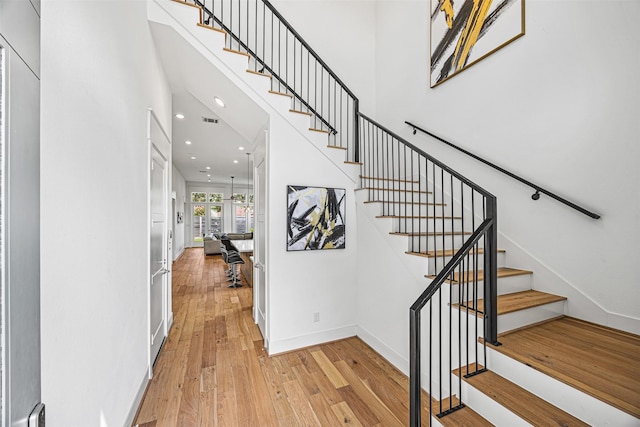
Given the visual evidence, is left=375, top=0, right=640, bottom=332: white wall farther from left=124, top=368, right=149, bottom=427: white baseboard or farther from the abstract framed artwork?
left=124, top=368, right=149, bottom=427: white baseboard

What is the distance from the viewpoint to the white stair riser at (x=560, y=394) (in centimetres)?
121

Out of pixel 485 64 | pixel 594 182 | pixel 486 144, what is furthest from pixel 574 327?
pixel 485 64

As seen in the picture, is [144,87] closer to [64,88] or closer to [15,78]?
[64,88]

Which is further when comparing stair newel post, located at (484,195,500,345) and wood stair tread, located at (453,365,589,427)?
stair newel post, located at (484,195,500,345)

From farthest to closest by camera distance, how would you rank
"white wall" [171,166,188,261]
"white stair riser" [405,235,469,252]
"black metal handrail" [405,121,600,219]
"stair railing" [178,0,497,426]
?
1. "white wall" [171,166,188,261]
2. "white stair riser" [405,235,469,252]
3. "black metal handrail" [405,121,600,219]
4. "stair railing" [178,0,497,426]

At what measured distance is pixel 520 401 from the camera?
144cm

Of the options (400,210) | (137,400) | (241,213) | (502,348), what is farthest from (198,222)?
(502,348)

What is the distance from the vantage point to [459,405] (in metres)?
1.62

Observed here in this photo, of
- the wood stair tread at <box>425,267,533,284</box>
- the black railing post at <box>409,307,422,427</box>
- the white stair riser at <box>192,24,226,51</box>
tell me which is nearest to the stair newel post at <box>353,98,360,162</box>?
the white stair riser at <box>192,24,226,51</box>

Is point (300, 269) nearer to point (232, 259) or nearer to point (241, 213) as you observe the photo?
point (232, 259)

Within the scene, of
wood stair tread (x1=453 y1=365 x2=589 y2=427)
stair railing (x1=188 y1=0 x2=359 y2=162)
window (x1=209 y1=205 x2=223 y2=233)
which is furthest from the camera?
window (x1=209 y1=205 x2=223 y2=233)

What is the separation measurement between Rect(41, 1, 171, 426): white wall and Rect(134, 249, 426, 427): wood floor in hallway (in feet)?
1.07

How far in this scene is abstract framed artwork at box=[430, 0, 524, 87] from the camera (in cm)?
257

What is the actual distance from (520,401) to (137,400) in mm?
2562
